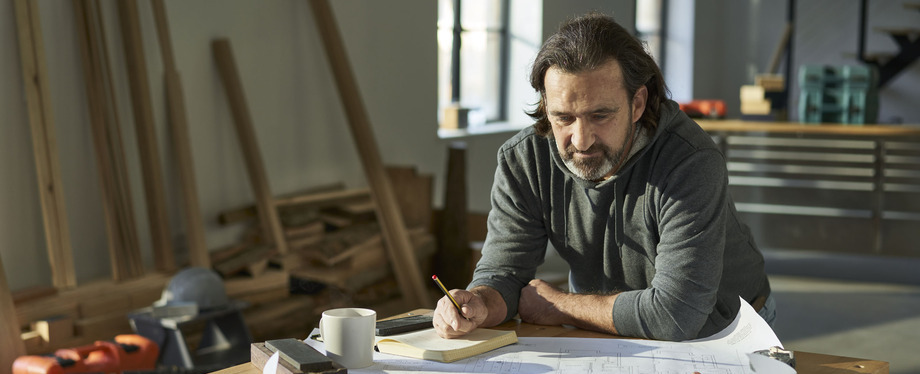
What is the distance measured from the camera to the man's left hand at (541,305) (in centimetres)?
182

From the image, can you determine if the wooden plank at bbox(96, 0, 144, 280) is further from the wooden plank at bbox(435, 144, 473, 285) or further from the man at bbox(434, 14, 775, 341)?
the man at bbox(434, 14, 775, 341)

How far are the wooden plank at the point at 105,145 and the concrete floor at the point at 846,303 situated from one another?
7.31 ft

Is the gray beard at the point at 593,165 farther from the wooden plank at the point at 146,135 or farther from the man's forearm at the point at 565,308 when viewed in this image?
the wooden plank at the point at 146,135

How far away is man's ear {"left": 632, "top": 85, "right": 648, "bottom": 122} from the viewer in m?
1.89

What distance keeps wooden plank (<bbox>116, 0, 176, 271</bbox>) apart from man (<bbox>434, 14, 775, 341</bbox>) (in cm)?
198

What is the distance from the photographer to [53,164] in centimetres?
315

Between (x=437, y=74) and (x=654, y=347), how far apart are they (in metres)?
4.31

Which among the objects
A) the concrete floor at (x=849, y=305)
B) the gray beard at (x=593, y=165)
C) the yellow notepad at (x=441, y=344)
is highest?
the gray beard at (x=593, y=165)

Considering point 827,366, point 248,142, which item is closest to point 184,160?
point 248,142

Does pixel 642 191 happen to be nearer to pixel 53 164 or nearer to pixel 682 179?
pixel 682 179

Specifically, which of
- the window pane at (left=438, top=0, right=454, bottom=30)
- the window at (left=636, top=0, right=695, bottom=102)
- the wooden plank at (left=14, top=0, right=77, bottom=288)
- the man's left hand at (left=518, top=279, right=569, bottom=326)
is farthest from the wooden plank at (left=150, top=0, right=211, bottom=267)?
the window at (left=636, top=0, right=695, bottom=102)

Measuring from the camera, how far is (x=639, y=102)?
1904 millimetres

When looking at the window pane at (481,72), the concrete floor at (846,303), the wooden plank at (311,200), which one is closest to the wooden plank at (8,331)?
the wooden plank at (311,200)

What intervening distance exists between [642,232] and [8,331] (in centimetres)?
203
